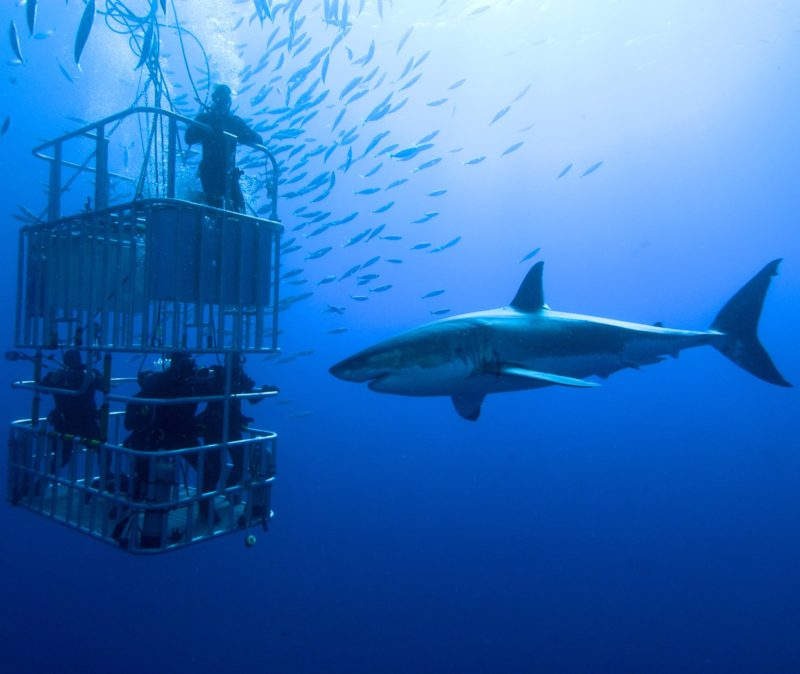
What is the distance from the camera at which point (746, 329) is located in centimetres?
588

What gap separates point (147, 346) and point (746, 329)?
20.6 ft

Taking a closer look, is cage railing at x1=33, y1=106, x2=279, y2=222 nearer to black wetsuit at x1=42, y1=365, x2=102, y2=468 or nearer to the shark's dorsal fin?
black wetsuit at x1=42, y1=365, x2=102, y2=468

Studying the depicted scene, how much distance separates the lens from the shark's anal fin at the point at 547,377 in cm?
330

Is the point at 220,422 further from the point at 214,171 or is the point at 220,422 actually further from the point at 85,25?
the point at 85,25

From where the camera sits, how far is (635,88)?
→ 152 ft

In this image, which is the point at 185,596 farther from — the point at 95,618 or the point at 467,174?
the point at 467,174

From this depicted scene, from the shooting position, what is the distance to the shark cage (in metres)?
3.92

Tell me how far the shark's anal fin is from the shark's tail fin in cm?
313

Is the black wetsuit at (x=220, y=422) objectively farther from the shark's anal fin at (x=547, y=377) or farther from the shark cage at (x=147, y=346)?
the shark's anal fin at (x=547, y=377)

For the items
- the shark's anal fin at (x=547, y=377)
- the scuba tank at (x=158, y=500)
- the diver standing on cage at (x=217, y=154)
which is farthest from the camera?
the diver standing on cage at (x=217, y=154)

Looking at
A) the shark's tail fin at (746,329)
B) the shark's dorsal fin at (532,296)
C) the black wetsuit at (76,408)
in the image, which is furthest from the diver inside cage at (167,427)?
the shark's tail fin at (746,329)

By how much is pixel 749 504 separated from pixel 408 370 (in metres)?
67.3

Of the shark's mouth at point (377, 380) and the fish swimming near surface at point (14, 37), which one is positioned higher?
the fish swimming near surface at point (14, 37)

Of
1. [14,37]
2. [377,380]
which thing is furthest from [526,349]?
[14,37]
